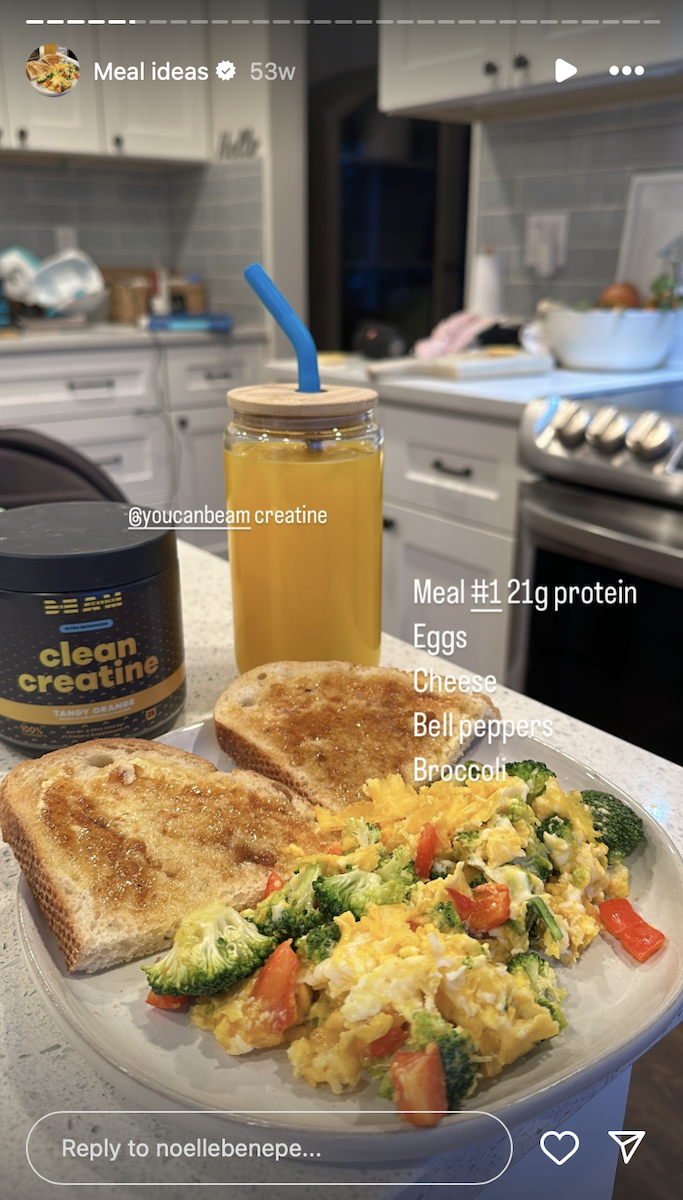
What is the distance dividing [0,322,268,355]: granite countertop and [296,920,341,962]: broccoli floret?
2623 mm

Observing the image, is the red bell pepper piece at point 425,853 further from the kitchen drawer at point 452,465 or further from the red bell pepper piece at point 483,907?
the kitchen drawer at point 452,465

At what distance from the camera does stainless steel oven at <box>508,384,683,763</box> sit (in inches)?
56.5

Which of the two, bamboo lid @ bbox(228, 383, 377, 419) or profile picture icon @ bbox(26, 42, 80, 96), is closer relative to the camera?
bamboo lid @ bbox(228, 383, 377, 419)

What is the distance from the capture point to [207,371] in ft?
10.3

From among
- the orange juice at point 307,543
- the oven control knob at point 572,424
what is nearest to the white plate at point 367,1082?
the orange juice at point 307,543

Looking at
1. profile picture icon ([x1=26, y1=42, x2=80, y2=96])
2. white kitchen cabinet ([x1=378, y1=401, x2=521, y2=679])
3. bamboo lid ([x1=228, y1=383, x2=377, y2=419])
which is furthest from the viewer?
white kitchen cabinet ([x1=378, y1=401, x2=521, y2=679])

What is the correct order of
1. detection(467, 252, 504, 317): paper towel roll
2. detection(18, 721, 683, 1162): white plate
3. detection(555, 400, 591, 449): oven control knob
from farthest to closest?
detection(467, 252, 504, 317): paper towel roll → detection(555, 400, 591, 449): oven control knob → detection(18, 721, 683, 1162): white plate

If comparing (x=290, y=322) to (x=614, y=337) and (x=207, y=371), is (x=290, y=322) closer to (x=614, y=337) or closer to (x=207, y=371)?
(x=614, y=337)

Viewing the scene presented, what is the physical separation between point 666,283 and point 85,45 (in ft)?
5.62

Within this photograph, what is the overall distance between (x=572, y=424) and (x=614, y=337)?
0.59m

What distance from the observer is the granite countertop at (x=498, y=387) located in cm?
181

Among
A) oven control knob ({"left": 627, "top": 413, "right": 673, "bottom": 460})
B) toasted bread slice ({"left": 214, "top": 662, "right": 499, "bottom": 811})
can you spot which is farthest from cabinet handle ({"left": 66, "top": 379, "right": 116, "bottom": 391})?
toasted bread slice ({"left": 214, "top": 662, "right": 499, "bottom": 811})

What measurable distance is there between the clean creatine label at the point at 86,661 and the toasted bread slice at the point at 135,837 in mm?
43

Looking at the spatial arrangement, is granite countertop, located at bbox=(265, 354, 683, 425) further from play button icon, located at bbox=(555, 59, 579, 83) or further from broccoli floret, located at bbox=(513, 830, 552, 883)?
broccoli floret, located at bbox=(513, 830, 552, 883)
